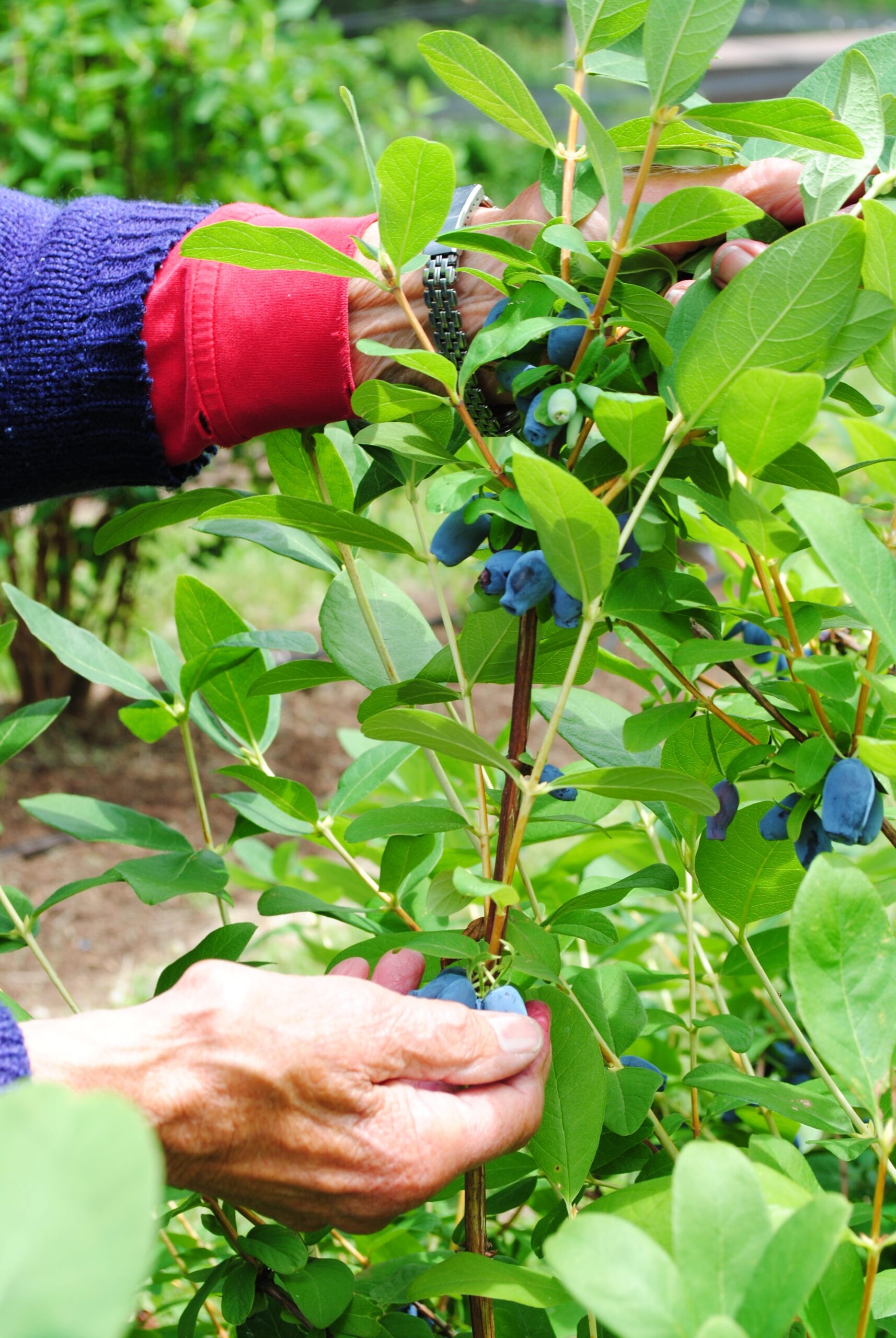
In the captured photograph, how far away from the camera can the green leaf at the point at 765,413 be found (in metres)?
0.58

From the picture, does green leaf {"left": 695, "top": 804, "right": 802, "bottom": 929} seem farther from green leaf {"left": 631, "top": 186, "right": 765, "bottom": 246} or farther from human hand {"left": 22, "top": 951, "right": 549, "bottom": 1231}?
green leaf {"left": 631, "top": 186, "right": 765, "bottom": 246}

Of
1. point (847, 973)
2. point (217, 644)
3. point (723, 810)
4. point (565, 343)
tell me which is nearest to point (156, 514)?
point (217, 644)

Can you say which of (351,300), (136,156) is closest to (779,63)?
(136,156)

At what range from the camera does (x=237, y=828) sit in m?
1.06

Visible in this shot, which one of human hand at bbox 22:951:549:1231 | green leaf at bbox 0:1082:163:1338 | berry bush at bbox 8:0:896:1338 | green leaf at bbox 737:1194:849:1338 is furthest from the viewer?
human hand at bbox 22:951:549:1231

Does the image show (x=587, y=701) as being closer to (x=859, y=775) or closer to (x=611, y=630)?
(x=611, y=630)

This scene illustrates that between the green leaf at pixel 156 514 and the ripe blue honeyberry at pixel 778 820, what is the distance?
0.41 meters

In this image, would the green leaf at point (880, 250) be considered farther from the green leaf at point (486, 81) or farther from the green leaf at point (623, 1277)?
the green leaf at point (623, 1277)

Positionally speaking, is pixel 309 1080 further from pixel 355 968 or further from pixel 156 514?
pixel 156 514

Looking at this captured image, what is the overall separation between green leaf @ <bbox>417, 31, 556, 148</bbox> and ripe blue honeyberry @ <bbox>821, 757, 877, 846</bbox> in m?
0.38

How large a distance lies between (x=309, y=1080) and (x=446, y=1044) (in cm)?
8

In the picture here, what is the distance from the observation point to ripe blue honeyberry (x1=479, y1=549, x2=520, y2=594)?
26.9 inches

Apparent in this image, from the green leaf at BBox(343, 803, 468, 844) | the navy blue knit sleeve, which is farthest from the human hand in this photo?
the navy blue knit sleeve

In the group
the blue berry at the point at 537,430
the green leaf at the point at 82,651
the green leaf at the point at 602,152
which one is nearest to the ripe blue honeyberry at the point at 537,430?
the blue berry at the point at 537,430
